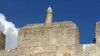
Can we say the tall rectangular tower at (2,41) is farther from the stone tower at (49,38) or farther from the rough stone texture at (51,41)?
the stone tower at (49,38)

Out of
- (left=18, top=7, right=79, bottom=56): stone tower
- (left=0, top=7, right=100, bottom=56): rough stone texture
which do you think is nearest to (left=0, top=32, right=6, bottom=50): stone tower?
(left=0, top=7, right=100, bottom=56): rough stone texture

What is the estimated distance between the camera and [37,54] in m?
14.7

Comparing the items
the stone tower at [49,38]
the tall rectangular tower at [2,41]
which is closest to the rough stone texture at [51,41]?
the stone tower at [49,38]

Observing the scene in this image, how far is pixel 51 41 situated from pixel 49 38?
0.16 meters

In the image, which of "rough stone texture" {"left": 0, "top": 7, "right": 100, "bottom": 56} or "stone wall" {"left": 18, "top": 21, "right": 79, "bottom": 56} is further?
"stone wall" {"left": 18, "top": 21, "right": 79, "bottom": 56}

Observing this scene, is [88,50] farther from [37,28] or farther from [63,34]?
[37,28]

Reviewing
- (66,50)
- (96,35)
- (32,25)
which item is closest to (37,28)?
Answer: (32,25)

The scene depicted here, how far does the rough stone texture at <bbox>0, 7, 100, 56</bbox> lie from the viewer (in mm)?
14004

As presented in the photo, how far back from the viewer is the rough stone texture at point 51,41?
14.0 m

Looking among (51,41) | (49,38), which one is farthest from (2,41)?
(51,41)

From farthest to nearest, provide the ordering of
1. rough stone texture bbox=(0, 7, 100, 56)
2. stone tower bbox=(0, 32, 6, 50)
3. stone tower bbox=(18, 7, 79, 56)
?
stone tower bbox=(0, 32, 6, 50) < stone tower bbox=(18, 7, 79, 56) < rough stone texture bbox=(0, 7, 100, 56)

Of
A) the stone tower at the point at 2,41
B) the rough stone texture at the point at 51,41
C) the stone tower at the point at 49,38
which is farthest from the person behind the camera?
the stone tower at the point at 2,41

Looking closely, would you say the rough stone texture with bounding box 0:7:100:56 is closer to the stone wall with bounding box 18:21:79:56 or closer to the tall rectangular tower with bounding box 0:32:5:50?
the stone wall with bounding box 18:21:79:56

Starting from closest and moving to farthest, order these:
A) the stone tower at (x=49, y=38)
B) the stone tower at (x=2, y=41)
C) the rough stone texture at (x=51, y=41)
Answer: the rough stone texture at (x=51, y=41) < the stone tower at (x=49, y=38) < the stone tower at (x=2, y=41)
